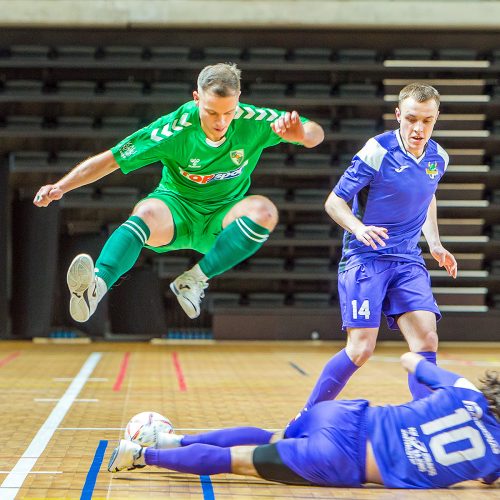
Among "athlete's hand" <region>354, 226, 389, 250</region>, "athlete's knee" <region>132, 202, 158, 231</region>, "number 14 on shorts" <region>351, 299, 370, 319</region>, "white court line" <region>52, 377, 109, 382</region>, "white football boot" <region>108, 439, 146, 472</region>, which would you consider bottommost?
"white court line" <region>52, 377, 109, 382</region>

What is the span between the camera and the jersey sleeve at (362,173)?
178 inches

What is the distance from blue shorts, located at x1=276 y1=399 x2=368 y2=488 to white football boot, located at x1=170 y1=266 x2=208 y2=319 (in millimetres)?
1138

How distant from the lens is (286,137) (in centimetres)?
436

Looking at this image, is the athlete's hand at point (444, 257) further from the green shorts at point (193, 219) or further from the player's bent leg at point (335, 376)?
the green shorts at point (193, 219)

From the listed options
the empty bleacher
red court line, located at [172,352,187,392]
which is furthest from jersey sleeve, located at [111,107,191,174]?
the empty bleacher

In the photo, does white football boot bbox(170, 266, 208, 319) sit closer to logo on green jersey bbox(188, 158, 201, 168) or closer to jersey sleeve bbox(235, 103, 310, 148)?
logo on green jersey bbox(188, 158, 201, 168)

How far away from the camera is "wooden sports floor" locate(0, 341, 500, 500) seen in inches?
150

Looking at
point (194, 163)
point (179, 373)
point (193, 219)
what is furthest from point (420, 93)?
point (179, 373)

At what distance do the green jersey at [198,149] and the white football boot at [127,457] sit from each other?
4.55ft

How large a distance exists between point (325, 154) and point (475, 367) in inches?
195

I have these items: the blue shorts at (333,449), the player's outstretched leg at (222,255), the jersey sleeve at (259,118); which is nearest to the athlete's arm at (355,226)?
the player's outstretched leg at (222,255)

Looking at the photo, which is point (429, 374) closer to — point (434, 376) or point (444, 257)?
point (434, 376)

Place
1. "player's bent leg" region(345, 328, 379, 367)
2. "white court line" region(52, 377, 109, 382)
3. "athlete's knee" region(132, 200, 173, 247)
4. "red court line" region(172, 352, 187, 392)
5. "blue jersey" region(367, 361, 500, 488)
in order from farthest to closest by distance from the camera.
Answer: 1. "white court line" region(52, 377, 109, 382)
2. "red court line" region(172, 352, 187, 392)
3. "athlete's knee" region(132, 200, 173, 247)
4. "player's bent leg" region(345, 328, 379, 367)
5. "blue jersey" region(367, 361, 500, 488)

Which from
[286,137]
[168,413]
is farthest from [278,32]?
[286,137]
